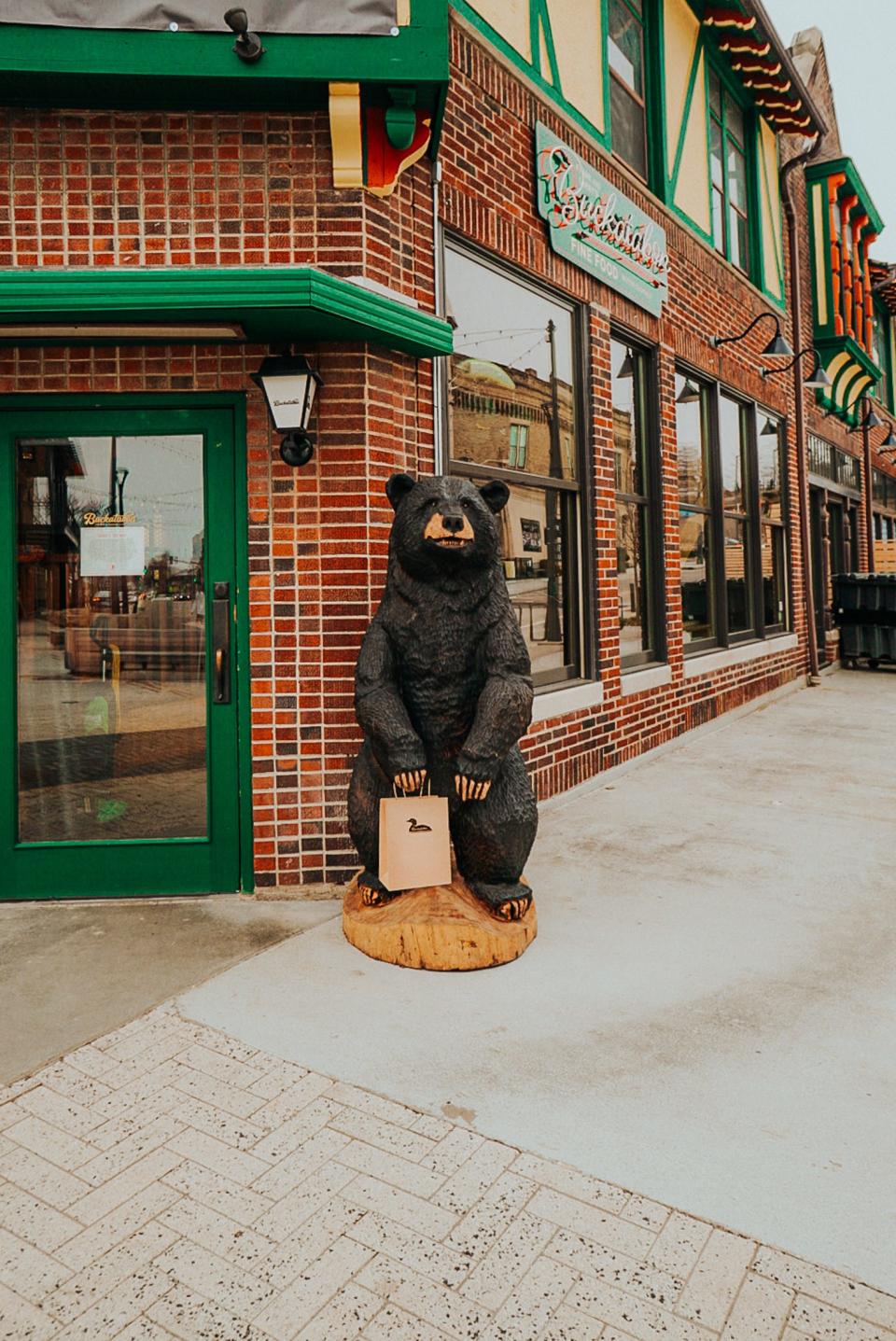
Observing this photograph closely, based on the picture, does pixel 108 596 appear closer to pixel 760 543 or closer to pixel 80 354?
pixel 80 354

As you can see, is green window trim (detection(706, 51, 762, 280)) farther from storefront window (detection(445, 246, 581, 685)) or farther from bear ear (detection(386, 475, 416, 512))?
bear ear (detection(386, 475, 416, 512))

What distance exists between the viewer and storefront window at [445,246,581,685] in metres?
5.18

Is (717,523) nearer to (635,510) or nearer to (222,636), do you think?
(635,510)

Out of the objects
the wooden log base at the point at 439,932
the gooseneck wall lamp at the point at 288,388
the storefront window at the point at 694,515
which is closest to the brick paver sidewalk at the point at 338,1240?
the wooden log base at the point at 439,932

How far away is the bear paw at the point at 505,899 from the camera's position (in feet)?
11.3

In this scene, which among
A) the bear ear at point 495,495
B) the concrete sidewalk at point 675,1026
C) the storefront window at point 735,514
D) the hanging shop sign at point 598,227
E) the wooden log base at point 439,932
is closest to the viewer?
the concrete sidewalk at point 675,1026

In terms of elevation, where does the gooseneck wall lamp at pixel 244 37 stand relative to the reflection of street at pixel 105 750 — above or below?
above

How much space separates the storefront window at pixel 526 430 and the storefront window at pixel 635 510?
2.36ft

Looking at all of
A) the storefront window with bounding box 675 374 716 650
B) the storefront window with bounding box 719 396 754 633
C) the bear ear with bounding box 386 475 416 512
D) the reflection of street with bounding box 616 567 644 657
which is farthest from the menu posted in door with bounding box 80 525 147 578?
the storefront window with bounding box 719 396 754 633

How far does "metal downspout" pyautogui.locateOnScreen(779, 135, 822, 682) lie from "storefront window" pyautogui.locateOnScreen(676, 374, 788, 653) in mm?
565

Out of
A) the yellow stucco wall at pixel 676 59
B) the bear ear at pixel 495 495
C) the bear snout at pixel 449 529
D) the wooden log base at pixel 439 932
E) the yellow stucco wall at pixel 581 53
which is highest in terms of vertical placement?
the yellow stucco wall at pixel 676 59

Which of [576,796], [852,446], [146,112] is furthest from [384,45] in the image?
[852,446]

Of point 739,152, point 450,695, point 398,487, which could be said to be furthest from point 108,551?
point 739,152

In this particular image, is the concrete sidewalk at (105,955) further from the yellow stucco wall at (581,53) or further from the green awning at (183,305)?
the yellow stucco wall at (581,53)
